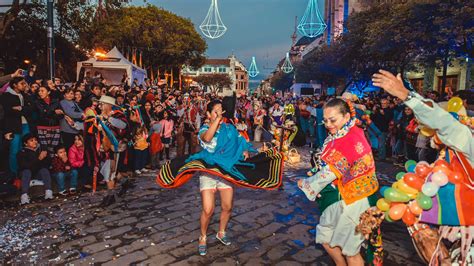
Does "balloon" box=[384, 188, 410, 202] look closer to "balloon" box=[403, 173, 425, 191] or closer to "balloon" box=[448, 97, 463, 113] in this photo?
"balloon" box=[403, 173, 425, 191]

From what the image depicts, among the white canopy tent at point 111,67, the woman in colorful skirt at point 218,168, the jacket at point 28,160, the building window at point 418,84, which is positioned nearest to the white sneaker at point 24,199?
the jacket at point 28,160

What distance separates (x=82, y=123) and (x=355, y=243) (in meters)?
6.85

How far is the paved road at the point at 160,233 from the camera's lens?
446cm

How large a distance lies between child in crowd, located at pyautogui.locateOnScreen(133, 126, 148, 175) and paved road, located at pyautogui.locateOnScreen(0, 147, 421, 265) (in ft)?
6.77

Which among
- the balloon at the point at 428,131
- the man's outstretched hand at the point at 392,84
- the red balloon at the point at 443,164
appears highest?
the man's outstretched hand at the point at 392,84

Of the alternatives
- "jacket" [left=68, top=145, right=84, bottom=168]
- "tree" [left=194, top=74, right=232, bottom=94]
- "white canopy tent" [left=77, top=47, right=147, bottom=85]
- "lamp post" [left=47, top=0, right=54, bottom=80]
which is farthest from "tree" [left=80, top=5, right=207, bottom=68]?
"tree" [left=194, top=74, right=232, bottom=94]

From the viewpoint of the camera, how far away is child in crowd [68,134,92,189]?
24.4ft

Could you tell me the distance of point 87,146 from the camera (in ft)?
25.0

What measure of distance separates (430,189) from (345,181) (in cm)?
76

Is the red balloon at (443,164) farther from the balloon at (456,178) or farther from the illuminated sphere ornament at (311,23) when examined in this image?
the illuminated sphere ornament at (311,23)

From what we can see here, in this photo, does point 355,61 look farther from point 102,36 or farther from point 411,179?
point 411,179

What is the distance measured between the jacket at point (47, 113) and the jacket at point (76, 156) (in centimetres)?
77

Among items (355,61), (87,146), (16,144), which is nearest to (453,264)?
(87,146)

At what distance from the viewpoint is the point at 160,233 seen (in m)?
5.24
